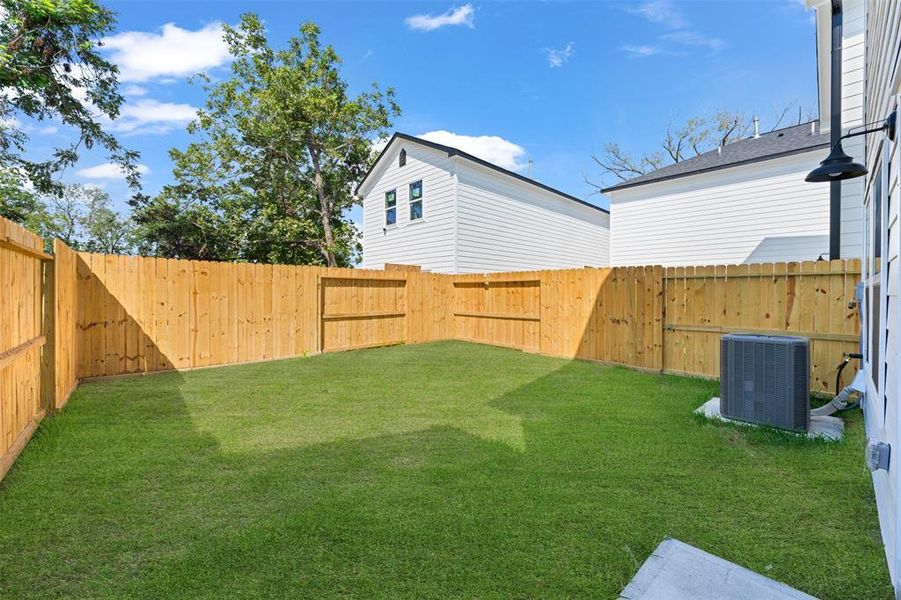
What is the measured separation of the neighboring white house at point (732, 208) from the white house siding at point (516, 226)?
230cm

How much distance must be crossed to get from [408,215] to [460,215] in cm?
212

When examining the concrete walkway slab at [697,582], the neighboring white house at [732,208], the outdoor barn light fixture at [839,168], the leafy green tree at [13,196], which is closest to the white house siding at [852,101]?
the neighboring white house at [732,208]

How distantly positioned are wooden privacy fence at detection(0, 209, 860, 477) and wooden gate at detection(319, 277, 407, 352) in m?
0.02

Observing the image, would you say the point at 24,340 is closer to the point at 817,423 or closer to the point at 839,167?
the point at 839,167

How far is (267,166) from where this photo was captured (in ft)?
57.5

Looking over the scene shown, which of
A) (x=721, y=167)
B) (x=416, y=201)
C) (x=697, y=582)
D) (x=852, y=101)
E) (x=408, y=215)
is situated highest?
(x=721, y=167)

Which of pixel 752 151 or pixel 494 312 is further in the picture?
pixel 752 151

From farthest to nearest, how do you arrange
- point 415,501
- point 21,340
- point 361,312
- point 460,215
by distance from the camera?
point 460,215 → point 361,312 → point 21,340 → point 415,501

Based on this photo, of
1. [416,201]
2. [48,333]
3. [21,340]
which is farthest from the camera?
[416,201]

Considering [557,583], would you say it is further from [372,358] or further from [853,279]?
[372,358]

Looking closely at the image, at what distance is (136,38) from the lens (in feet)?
38.3

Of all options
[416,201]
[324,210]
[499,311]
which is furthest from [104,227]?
[499,311]

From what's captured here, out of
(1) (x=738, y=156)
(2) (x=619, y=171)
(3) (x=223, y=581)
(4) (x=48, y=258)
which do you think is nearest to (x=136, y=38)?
(4) (x=48, y=258)

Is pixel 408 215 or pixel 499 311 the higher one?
pixel 408 215
